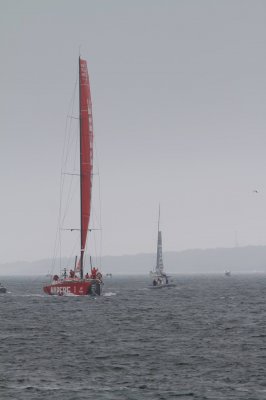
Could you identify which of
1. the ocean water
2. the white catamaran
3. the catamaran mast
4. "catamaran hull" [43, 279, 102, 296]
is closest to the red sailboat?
"catamaran hull" [43, 279, 102, 296]

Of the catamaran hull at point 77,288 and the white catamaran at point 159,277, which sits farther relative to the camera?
the white catamaran at point 159,277

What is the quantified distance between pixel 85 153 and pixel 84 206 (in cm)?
715

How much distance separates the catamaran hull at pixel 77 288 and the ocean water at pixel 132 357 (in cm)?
1865

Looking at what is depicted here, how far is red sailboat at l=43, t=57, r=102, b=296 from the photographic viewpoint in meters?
82.6

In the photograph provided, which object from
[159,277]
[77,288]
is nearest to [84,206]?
[77,288]

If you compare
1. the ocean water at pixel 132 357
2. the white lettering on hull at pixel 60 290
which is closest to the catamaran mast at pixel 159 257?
the white lettering on hull at pixel 60 290

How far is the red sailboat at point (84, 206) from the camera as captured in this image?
82.6m

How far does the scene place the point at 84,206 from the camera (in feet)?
280

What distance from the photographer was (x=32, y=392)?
27.5 meters

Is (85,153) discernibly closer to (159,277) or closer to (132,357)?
(132,357)

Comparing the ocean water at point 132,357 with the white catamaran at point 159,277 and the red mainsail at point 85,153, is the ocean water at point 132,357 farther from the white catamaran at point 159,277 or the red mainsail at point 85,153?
the white catamaran at point 159,277

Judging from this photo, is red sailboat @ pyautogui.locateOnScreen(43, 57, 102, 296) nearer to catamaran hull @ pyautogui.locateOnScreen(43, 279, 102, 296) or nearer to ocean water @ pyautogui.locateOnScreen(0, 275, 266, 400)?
catamaran hull @ pyautogui.locateOnScreen(43, 279, 102, 296)

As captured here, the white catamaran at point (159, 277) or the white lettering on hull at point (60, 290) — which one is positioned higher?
the white catamaran at point (159, 277)

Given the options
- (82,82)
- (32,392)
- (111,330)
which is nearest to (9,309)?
(111,330)
